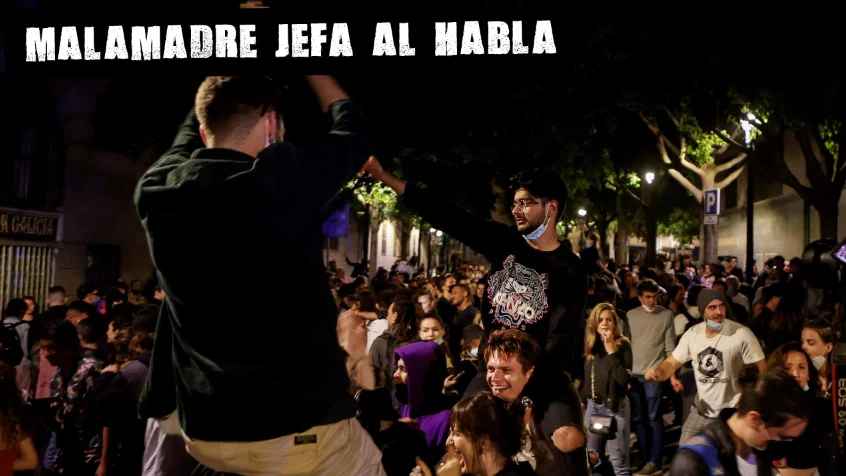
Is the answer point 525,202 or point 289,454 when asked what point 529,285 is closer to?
point 525,202

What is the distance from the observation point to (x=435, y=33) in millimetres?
5250

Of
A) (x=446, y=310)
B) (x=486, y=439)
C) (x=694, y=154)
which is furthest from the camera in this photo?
(x=694, y=154)

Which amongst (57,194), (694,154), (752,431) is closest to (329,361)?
(752,431)

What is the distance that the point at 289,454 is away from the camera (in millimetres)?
2320

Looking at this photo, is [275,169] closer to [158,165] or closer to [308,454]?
[158,165]

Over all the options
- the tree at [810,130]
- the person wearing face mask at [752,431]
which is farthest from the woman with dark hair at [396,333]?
the tree at [810,130]

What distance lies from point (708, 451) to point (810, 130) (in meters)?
19.1

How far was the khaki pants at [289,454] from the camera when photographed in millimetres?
2309

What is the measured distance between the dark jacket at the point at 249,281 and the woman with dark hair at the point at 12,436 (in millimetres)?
4011

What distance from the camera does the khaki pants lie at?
90.9 inches

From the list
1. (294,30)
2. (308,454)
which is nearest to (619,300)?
(294,30)

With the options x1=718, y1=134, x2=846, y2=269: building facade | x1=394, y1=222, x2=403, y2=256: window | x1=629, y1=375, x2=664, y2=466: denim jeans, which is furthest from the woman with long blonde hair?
x1=394, y1=222, x2=403, y2=256: window

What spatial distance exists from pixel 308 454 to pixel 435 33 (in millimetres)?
3509

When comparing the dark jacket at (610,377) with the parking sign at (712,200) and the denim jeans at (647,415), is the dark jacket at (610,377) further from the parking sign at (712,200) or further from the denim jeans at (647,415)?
the parking sign at (712,200)
